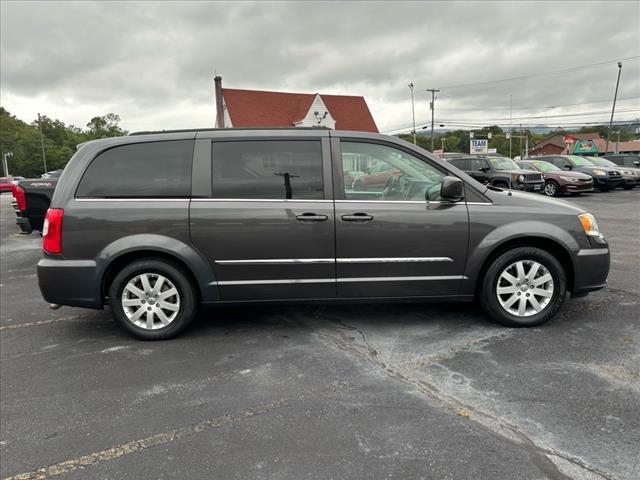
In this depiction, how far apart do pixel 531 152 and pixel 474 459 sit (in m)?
129

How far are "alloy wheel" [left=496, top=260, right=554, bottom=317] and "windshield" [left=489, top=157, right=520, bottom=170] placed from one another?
1502 cm

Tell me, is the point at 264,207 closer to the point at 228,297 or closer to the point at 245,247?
the point at 245,247

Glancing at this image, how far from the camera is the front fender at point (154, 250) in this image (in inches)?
159

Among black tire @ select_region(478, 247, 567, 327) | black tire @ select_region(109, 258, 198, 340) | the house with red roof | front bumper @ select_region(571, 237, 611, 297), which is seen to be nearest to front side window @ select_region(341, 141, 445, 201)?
black tire @ select_region(478, 247, 567, 327)

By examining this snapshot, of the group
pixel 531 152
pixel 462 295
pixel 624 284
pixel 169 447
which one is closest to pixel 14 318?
pixel 169 447

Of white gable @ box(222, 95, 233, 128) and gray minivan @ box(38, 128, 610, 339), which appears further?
white gable @ box(222, 95, 233, 128)

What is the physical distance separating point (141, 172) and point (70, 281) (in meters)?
1.13

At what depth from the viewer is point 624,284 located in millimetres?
5555

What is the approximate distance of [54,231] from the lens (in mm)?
4055

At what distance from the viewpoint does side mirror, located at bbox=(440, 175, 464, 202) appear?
4023 millimetres

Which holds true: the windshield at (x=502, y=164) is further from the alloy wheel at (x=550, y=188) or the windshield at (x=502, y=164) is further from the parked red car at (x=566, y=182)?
the alloy wheel at (x=550, y=188)

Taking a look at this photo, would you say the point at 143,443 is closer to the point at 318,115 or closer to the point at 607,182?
the point at 607,182

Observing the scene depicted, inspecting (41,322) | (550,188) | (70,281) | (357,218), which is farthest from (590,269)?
(550,188)

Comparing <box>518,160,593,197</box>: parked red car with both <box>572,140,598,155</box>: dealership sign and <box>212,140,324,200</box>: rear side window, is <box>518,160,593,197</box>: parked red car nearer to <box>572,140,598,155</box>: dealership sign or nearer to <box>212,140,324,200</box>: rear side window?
<box>212,140,324,200</box>: rear side window
